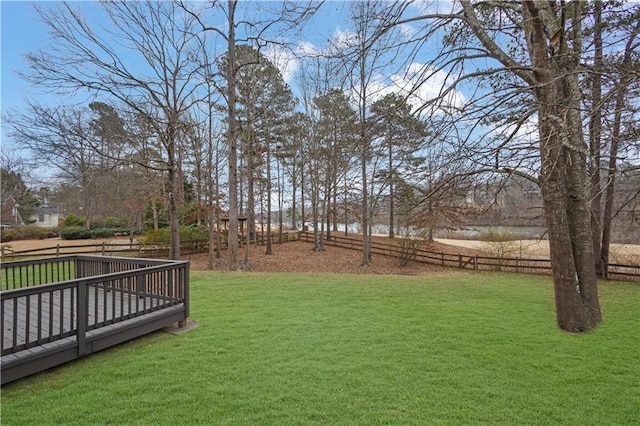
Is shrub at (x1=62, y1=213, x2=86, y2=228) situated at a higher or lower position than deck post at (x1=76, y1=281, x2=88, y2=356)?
higher

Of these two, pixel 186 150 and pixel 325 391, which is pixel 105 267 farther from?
pixel 186 150

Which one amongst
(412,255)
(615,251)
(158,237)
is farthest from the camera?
(158,237)

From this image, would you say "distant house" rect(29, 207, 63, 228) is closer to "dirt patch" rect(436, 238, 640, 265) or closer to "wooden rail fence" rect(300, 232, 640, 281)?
"wooden rail fence" rect(300, 232, 640, 281)

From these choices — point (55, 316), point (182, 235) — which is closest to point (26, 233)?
point (182, 235)

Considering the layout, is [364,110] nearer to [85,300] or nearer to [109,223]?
[85,300]

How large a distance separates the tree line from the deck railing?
12.0 feet

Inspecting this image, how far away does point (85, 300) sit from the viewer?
325 centimetres

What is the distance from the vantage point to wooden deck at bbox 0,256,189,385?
284cm

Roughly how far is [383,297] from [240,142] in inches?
476

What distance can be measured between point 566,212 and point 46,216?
43.7m

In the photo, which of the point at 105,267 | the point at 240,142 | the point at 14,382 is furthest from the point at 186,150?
the point at 14,382

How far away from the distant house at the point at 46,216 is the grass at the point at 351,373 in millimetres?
36895

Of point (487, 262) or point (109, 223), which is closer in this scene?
point (487, 262)

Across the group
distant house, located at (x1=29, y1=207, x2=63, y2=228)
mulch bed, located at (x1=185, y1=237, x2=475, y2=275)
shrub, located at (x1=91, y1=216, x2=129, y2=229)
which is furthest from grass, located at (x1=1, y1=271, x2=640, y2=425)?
distant house, located at (x1=29, y1=207, x2=63, y2=228)
